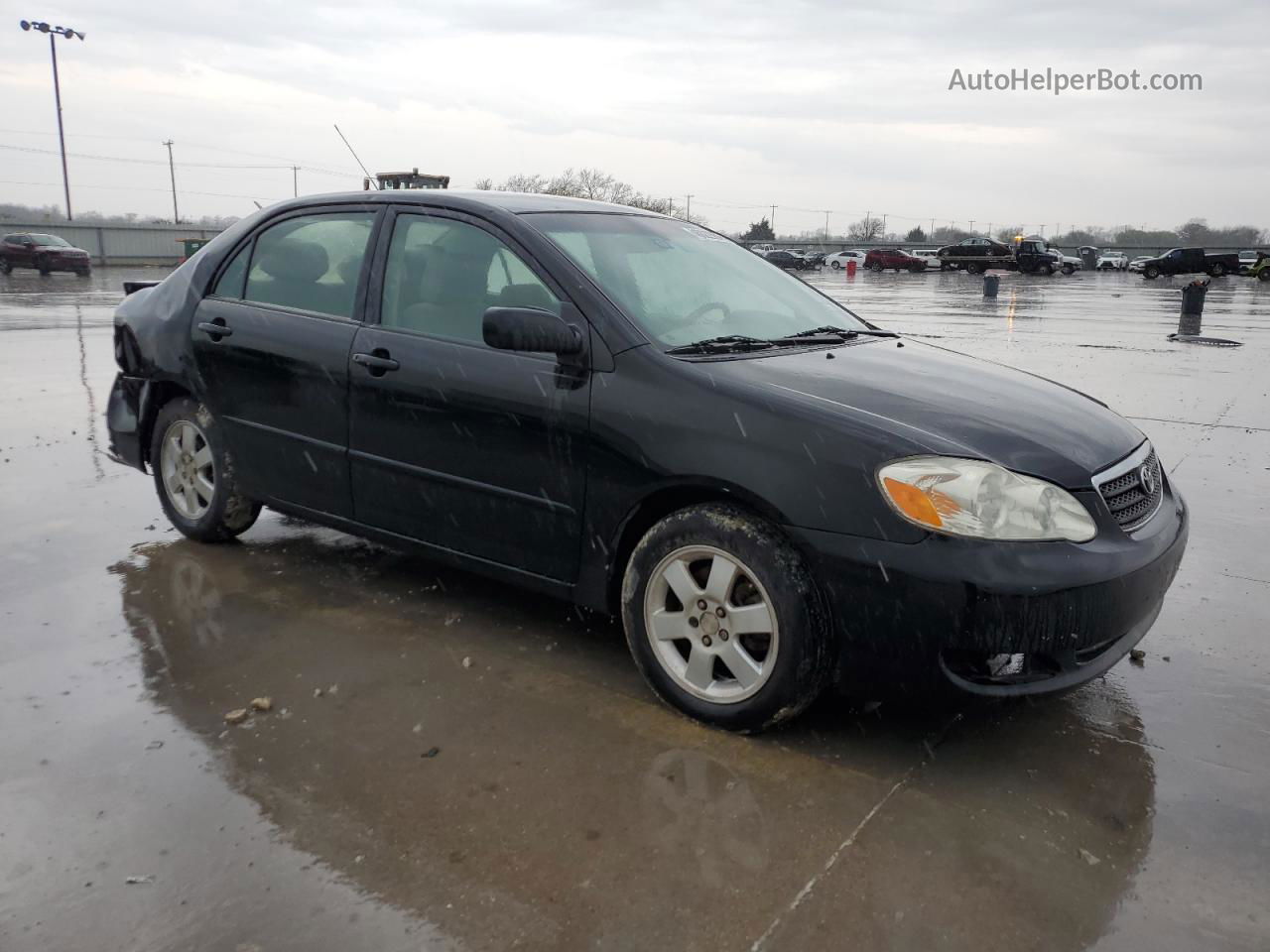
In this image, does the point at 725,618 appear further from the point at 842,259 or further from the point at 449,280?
the point at 842,259

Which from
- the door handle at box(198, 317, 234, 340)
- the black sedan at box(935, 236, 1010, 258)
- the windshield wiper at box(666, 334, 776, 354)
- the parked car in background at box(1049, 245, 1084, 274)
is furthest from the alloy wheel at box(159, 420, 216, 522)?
the black sedan at box(935, 236, 1010, 258)

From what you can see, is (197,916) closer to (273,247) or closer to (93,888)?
(93,888)

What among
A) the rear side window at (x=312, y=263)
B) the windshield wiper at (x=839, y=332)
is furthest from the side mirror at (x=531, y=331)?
the rear side window at (x=312, y=263)

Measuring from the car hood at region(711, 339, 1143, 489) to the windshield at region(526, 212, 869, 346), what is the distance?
32cm

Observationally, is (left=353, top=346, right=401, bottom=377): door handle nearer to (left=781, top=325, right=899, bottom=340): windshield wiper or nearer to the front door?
the front door

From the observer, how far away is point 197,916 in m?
2.35

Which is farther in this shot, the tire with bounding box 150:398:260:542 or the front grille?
the tire with bounding box 150:398:260:542

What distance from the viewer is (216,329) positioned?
4.65 metres

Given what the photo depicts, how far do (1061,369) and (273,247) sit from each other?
9.12 m

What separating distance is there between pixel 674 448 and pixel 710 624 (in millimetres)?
555

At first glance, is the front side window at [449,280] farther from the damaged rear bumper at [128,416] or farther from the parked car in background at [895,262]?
the parked car in background at [895,262]

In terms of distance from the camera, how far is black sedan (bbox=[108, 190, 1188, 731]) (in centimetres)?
290

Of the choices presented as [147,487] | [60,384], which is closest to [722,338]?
[147,487]

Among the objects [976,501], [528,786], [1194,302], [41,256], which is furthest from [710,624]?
[41,256]
